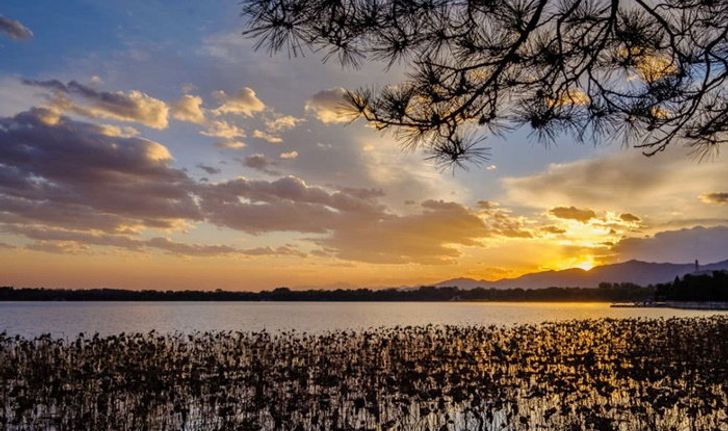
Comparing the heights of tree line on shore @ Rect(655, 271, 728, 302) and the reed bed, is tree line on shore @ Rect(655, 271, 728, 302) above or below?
above

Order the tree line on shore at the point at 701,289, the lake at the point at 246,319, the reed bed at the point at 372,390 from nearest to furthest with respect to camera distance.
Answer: the reed bed at the point at 372,390, the lake at the point at 246,319, the tree line on shore at the point at 701,289

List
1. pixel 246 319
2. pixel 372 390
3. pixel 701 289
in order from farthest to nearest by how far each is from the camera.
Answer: pixel 701 289 → pixel 246 319 → pixel 372 390

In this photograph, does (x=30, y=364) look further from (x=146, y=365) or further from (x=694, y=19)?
(x=694, y=19)

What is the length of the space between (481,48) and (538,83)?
2.70 ft

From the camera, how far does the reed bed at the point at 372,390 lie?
9.11 m

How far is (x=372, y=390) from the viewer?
10469 mm

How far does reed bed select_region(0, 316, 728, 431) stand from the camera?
911cm

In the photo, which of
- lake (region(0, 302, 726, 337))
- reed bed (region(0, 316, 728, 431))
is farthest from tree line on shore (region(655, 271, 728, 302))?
reed bed (region(0, 316, 728, 431))

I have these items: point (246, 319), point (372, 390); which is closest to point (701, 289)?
point (246, 319)

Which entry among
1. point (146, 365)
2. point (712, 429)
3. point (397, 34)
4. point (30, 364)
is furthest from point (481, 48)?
point (30, 364)

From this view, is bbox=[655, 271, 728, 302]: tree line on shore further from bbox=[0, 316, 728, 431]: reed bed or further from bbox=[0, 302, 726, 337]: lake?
bbox=[0, 316, 728, 431]: reed bed

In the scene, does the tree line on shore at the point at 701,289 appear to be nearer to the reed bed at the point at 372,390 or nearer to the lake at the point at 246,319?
the lake at the point at 246,319

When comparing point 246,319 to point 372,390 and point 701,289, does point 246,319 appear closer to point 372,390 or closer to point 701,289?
point 372,390

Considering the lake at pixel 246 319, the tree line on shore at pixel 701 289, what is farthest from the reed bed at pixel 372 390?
the tree line on shore at pixel 701 289
